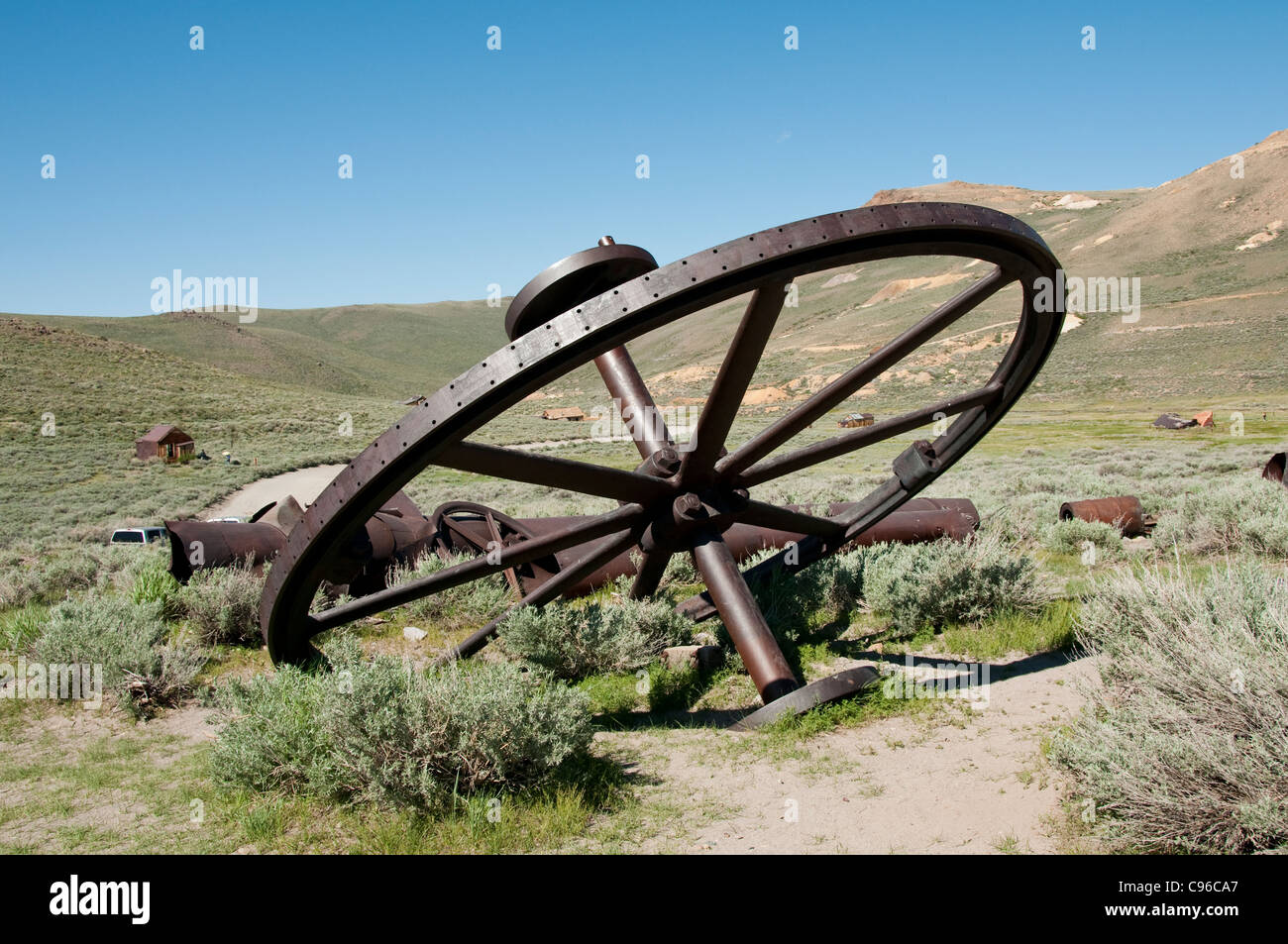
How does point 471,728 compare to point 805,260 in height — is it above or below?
below

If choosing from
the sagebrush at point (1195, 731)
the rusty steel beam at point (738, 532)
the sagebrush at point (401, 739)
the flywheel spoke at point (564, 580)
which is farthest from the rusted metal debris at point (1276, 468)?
the sagebrush at point (401, 739)

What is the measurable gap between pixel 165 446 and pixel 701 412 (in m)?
39.6

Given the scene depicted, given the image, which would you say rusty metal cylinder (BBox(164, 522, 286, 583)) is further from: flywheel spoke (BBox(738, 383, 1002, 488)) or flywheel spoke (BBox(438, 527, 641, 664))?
flywheel spoke (BBox(738, 383, 1002, 488))

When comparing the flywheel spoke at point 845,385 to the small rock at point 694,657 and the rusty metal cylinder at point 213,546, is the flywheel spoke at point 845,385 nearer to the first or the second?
the small rock at point 694,657

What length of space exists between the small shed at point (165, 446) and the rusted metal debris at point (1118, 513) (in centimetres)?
3784

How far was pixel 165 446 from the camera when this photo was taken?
1479 inches

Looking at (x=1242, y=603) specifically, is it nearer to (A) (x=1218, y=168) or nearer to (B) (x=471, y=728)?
(B) (x=471, y=728)

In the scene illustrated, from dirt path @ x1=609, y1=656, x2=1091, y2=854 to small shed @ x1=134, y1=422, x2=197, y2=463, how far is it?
38.9 metres

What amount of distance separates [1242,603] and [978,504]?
8859mm

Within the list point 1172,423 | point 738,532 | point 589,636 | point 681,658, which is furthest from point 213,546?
point 1172,423

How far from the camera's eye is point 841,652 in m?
6.09

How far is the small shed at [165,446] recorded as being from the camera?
3716 centimetres

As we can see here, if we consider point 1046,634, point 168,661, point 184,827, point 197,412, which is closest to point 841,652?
point 1046,634

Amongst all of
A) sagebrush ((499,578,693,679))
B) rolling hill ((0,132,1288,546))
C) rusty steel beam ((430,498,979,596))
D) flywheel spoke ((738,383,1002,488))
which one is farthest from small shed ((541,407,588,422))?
flywheel spoke ((738,383,1002,488))
